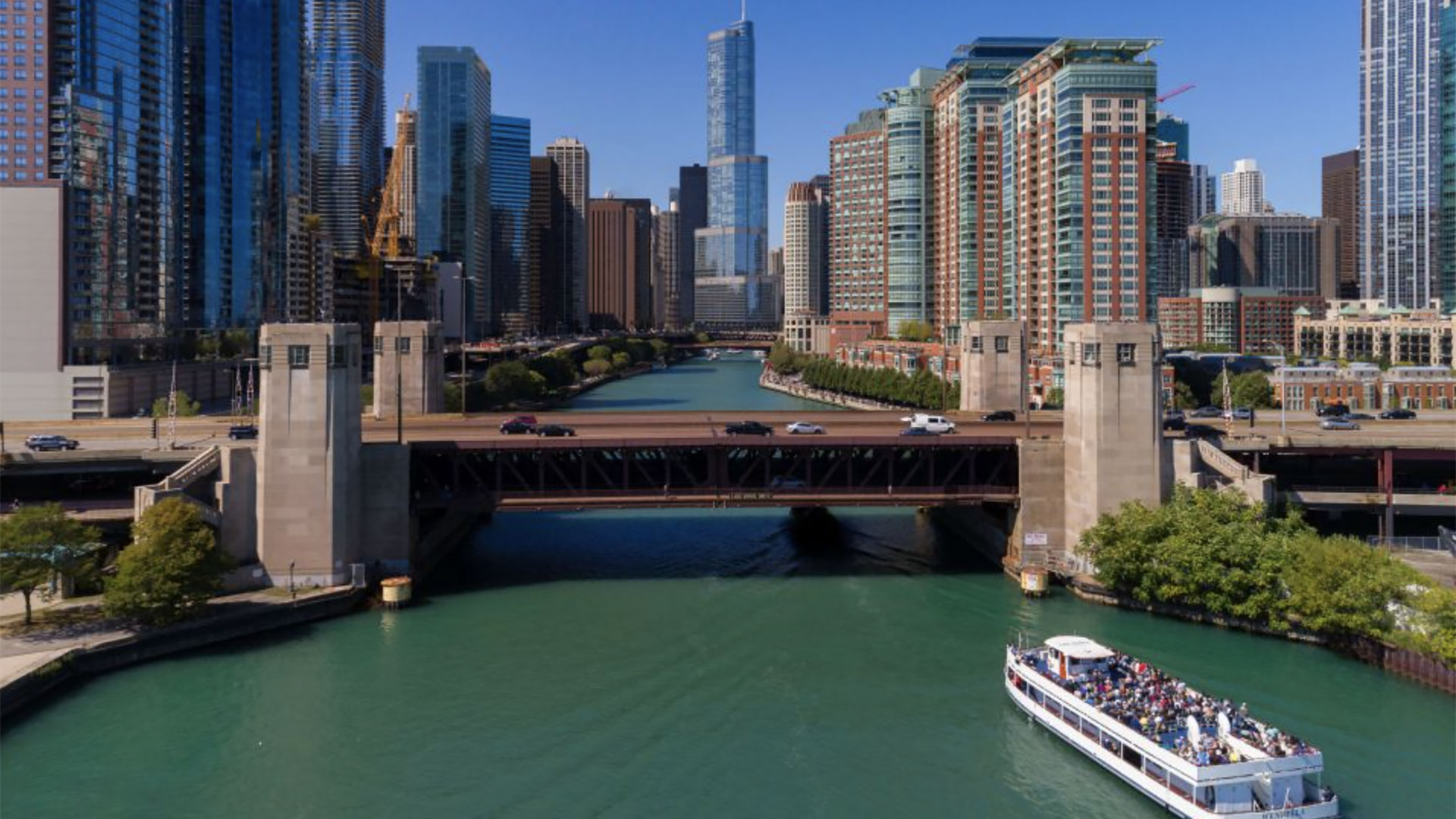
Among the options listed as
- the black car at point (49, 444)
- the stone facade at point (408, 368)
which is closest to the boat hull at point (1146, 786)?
the black car at point (49, 444)

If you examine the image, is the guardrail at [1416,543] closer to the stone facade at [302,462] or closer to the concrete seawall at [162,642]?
the concrete seawall at [162,642]

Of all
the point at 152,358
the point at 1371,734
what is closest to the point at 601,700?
the point at 1371,734

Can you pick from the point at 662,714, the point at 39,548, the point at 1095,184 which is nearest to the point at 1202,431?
the point at 662,714

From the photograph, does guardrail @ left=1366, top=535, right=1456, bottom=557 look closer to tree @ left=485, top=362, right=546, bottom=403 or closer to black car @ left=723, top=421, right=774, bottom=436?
black car @ left=723, top=421, right=774, bottom=436

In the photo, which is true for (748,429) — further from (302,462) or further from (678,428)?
(302,462)

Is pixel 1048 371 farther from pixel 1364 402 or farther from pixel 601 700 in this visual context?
pixel 601 700

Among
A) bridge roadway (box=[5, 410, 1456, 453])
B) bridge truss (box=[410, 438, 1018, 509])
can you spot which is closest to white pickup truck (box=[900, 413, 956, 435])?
bridge roadway (box=[5, 410, 1456, 453])
